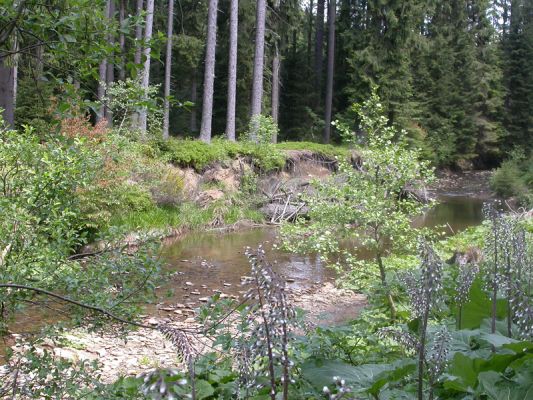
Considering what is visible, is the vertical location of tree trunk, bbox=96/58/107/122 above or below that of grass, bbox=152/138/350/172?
above

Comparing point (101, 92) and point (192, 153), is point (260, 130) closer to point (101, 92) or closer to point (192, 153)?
point (192, 153)

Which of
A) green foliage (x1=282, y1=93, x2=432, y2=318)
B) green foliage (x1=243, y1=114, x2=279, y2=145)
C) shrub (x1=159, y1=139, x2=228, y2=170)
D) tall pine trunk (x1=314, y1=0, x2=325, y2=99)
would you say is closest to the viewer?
green foliage (x1=282, y1=93, x2=432, y2=318)

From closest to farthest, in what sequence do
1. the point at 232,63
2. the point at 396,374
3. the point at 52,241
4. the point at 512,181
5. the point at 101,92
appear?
the point at 396,374 < the point at 52,241 < the point at 232,63 < the point at 101,92 < the point at 512,181

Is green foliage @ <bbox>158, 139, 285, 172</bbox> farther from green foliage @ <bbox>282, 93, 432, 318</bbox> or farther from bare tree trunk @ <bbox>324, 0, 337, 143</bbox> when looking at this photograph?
green foliage @ <bbox>282, 93, 432, 318</bbox>

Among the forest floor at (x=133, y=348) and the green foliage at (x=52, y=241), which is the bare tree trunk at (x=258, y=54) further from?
the green foliage at (x=52, y=241)

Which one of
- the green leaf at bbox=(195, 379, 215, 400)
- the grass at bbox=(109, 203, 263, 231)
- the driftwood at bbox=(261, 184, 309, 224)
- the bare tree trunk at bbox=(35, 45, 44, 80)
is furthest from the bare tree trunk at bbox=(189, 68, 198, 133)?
the green leaf at bbox=(195, 379, 215, 400)

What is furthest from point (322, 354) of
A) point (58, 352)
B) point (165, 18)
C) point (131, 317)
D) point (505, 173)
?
point (165, 18)

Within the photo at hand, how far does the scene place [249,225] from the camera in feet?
60.6

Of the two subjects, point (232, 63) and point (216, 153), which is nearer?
point (216, 153)

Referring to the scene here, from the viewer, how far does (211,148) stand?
19.4 m

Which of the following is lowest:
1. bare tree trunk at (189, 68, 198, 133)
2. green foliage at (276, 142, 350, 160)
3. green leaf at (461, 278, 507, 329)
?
green leaf at (461, 278, 507, 329)

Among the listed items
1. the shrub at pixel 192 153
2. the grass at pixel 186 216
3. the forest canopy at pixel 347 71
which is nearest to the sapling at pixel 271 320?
the grass at pixel 186 216

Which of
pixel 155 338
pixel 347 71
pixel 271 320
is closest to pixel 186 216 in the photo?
pixel 155 338

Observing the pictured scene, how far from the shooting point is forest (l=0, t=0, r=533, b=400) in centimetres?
287
